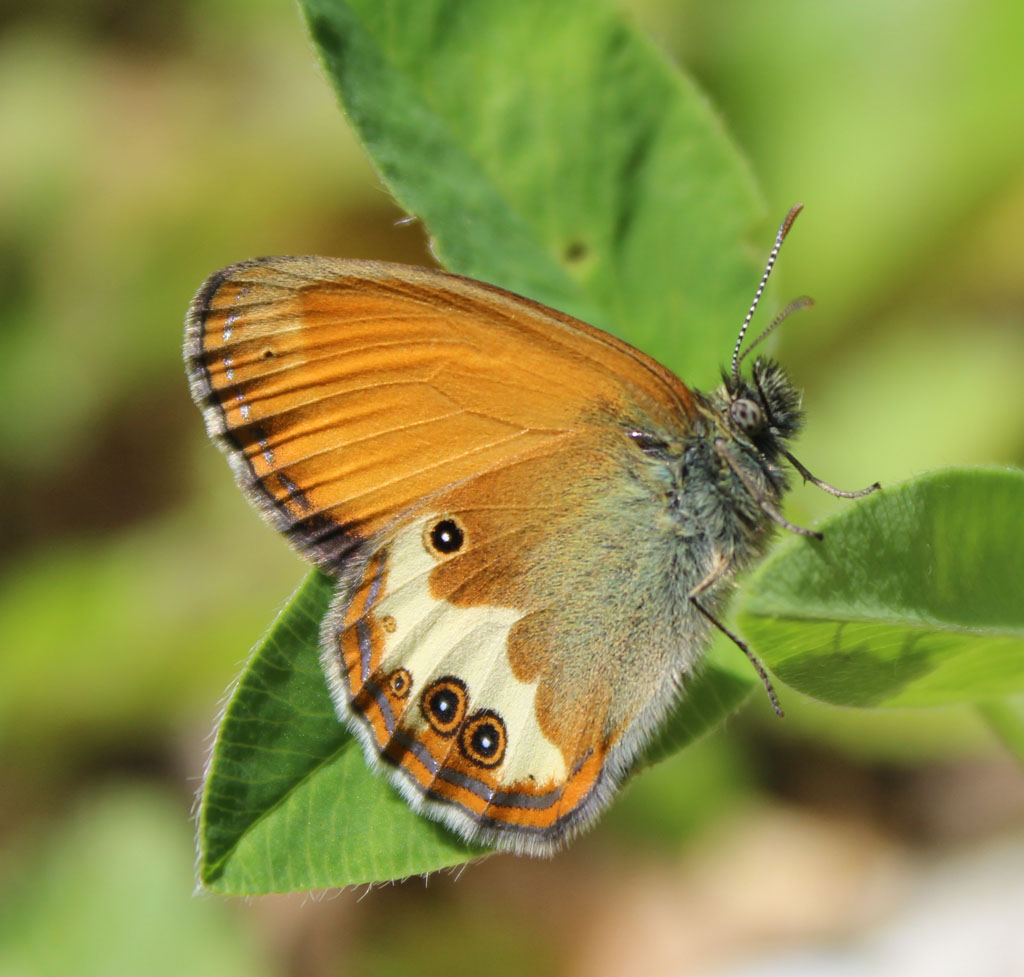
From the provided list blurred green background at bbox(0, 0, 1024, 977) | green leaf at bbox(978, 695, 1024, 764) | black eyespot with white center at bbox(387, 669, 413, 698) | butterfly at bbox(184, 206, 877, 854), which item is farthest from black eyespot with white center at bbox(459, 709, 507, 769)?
blurred green background at bbox(0, 0, 1024, 977)

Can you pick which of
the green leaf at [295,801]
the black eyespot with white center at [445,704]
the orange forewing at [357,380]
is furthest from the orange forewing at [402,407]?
the green leaf at [295,801]

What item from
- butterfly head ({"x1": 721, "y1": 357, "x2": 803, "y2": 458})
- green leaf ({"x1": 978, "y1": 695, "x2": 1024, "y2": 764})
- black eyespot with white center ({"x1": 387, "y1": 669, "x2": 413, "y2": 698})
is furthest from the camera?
butterfly head ({"x1": 721, "y1": 357, "x2": 803, "y2": 458})

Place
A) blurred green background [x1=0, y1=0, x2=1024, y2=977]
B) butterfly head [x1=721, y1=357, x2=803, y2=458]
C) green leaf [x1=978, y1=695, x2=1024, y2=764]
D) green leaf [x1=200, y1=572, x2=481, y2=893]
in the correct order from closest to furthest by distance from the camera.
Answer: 1. green leaf [x1=200, y1=572, x2=481, y2=893]
2. green leaf [x1=978, y1=695, x2=1024, y2=764]
3. butterfly head [x1=721, y1=357, x2=803, y2=458]
4. blurred green background [x1=0, y1=0, x2=1024, y2=977]

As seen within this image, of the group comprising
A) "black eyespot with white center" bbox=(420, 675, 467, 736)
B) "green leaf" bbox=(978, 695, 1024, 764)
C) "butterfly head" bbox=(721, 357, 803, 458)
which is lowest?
"green leaf" bbox=(978, 695, 1024, 764)

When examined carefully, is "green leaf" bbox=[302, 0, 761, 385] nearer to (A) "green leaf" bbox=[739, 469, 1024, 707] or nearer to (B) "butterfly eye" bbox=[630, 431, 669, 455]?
(B) "butterfly eye" bbox=[630, 431, 669, 455]

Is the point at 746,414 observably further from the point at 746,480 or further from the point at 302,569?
the point at 302,569

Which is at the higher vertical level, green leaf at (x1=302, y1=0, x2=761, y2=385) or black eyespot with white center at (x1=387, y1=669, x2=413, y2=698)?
green leaf at (x1=302, y1=0, x2=761, y2=385)

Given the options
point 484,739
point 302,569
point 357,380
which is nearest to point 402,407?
point 357,380

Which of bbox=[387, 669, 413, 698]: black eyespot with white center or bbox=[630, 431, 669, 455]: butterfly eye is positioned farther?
bbox=[630, 431, 669, 455]: butterfly eye
